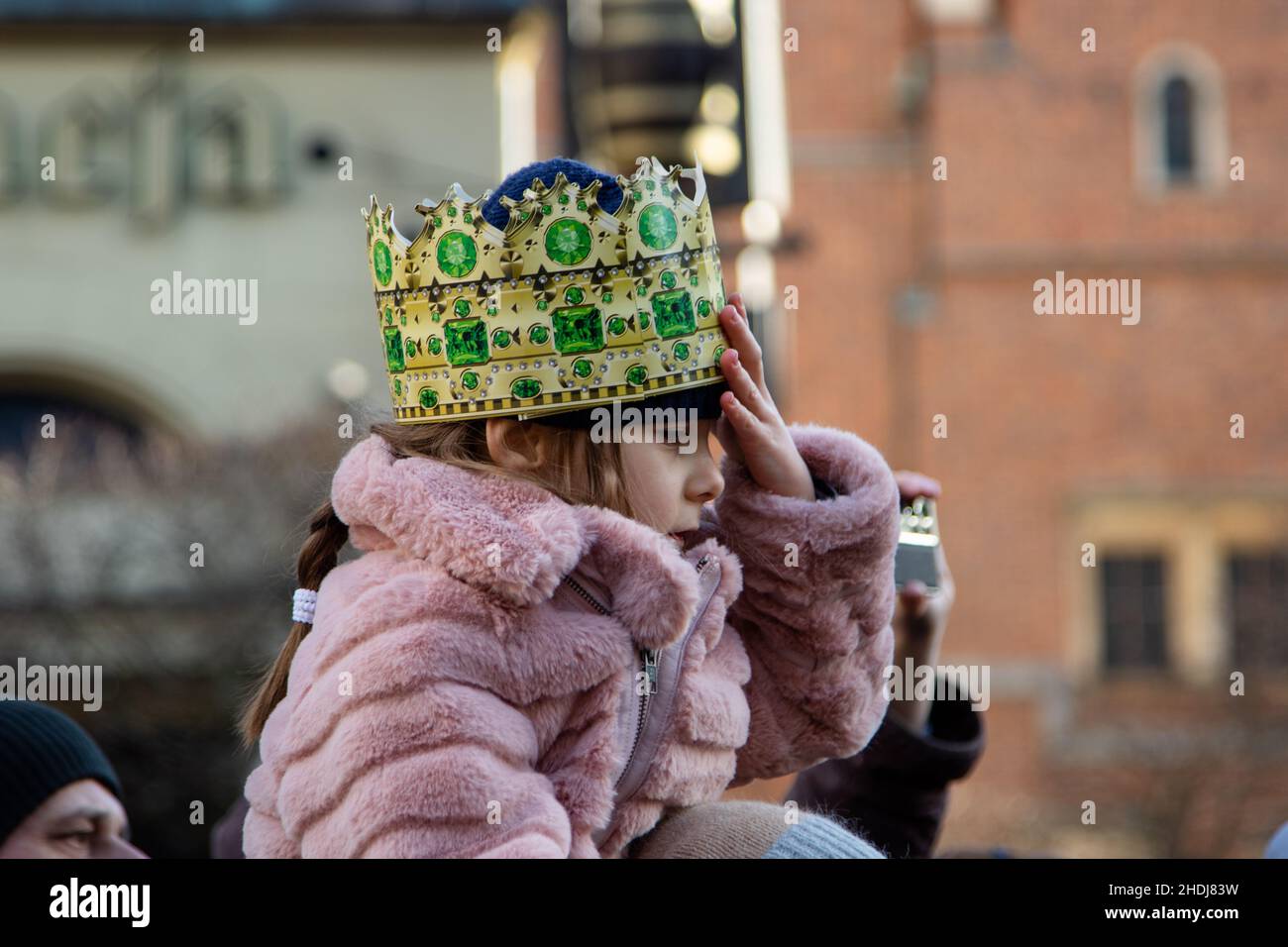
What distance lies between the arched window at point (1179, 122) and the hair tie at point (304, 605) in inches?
762

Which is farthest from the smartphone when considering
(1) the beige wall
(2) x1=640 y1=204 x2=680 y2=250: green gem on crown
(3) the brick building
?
(3) the brick building

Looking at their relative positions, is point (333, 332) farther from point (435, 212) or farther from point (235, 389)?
point (435, 212)

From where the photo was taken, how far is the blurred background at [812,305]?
10.2m

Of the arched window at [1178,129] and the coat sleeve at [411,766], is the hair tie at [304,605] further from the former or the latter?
the arched window at [1178,129]

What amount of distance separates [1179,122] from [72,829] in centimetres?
1948

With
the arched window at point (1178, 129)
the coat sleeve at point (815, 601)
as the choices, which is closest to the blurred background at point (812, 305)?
the arched window at point (1178, 129)

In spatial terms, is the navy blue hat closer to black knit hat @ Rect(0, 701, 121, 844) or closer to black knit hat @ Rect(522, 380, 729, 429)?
black knit hat @ Rect(522, 380, 729, 429)

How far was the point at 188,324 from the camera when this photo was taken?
15.7 meters

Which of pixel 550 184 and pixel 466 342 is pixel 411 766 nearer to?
pixel 466 342

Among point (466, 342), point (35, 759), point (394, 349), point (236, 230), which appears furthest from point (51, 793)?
point (236, 230)

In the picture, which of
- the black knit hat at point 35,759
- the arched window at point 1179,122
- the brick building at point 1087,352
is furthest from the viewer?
the arched window at point 1179,122

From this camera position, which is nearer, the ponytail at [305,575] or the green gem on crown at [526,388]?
the green gem on crown at [526,388]

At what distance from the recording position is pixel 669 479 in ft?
6.60
